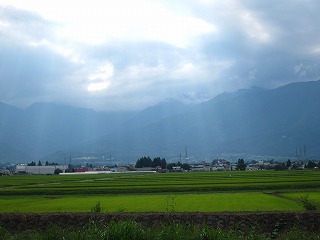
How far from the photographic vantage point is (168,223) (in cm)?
1653

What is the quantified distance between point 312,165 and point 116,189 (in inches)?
3593

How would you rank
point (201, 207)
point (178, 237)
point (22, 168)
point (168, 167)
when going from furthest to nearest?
point (22, 168) < point (168, 167) < point (201, 207) < point (178, 237)

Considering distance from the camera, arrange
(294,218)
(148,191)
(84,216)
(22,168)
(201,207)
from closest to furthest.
A: (294,218), (84,216), (201,207), (148,191), (22,168)

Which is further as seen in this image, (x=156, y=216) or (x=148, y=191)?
(x=148, y=191)

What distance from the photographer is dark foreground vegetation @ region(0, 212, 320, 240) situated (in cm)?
1385

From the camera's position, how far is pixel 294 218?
647 inches

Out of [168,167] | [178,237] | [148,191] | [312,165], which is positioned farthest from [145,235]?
[168,167]

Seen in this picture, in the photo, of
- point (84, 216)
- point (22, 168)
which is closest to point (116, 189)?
point (84, 216)

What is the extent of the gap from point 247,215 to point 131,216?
198 inches

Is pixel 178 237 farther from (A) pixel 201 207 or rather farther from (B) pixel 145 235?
(A) pixel 201 207

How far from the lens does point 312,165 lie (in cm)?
11781

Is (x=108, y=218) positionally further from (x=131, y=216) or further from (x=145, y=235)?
→ (x=145, y=235)

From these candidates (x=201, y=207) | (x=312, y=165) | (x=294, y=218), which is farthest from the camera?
(x=312, y=165)

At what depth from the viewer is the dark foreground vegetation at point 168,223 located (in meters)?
13.8
